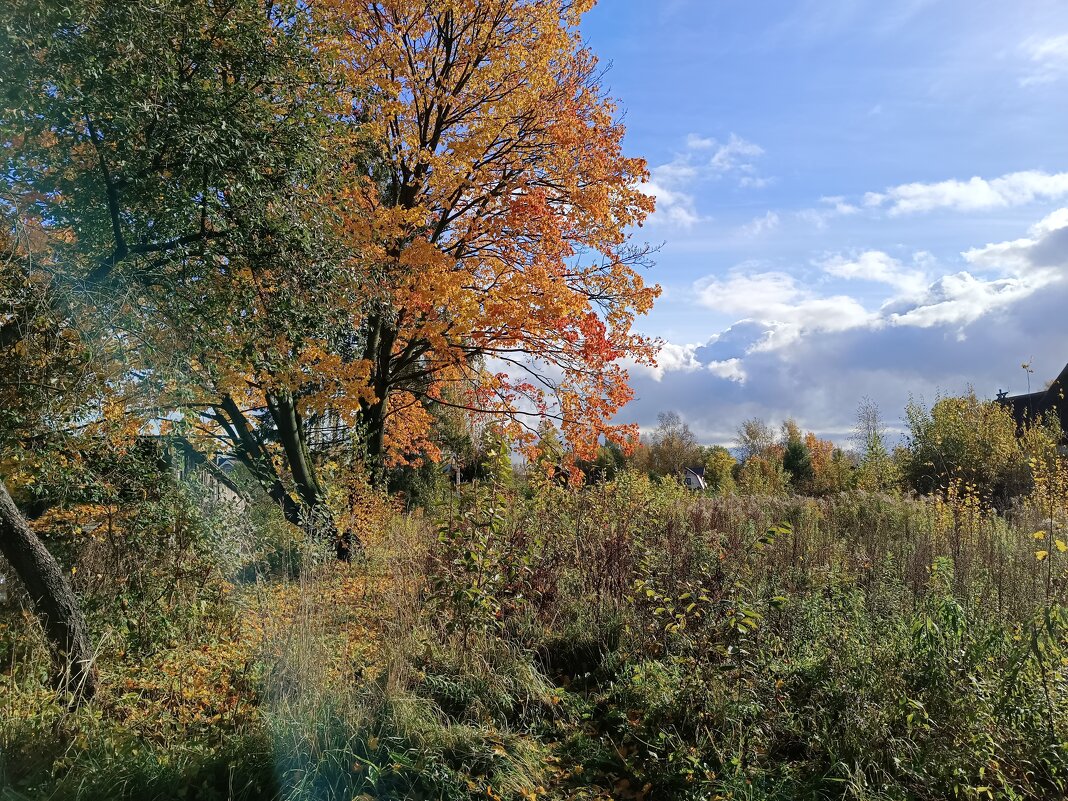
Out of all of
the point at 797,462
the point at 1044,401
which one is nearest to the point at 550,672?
the point at 797,462

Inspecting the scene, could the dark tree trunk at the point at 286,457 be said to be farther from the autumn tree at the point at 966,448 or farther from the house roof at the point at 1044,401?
the house roof at the point at 1044,401

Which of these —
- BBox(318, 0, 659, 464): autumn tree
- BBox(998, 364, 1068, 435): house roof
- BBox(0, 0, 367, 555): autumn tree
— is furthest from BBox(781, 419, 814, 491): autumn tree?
BBox(0, 0, 367, 555): autumn tree

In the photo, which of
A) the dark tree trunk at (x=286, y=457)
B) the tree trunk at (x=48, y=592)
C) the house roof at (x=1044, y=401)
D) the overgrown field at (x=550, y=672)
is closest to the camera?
the overgrown field at (x=550, y=672)

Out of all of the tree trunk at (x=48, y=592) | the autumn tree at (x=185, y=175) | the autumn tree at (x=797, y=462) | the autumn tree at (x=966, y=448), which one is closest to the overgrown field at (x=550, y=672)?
the tree trunk at (x=48, y=592)

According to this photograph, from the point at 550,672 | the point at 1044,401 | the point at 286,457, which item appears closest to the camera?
the point at 550,672

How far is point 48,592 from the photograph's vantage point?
500 cm

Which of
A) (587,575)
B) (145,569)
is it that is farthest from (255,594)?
(587,575)

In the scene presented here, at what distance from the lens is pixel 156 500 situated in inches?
265

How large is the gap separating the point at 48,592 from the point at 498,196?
8813 millimetres

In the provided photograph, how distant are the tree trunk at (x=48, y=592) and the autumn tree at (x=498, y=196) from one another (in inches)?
216

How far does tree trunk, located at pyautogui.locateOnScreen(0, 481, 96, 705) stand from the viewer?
16.4 feet

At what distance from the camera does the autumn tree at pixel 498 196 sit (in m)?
10.2

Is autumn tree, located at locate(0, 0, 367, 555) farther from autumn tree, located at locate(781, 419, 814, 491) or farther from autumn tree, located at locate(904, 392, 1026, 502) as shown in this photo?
autumn tree, located at locate(781, 419, 814, 491)

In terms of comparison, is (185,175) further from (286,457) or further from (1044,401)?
(1044,401)
